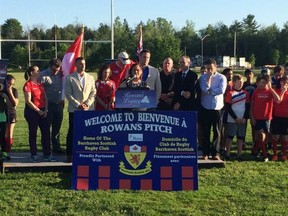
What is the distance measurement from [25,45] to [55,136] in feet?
246

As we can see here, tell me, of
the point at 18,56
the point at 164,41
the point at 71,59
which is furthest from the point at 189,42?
the point at 71,59

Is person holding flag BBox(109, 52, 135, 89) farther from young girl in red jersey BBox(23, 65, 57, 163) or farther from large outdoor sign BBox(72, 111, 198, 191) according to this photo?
large outdoor sign BBox(72, 111, 198, 191)

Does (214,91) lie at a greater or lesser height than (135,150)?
greater

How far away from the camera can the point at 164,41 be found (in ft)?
240

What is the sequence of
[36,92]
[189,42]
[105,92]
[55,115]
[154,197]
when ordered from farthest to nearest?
[189,42] < [55,115] < [105,92] < [36,92] < [154,197]

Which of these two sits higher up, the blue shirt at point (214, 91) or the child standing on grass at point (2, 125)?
the blue shirt at point (214, 91)

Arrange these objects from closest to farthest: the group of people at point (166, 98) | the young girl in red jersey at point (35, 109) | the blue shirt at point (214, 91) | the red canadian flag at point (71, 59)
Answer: the group of people at point (166, 98) → the young girl in red jersey at point (35, 109) → the blue shirt at point (214, 91) → the red canadian flag at point (71, 59)

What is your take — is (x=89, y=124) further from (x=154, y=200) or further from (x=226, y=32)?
(x=226, y=32)

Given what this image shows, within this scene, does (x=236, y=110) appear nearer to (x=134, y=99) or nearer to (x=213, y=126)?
(x=213, y=126)

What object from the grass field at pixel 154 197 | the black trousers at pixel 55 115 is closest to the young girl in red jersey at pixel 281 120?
the grass field at pixel 154 197

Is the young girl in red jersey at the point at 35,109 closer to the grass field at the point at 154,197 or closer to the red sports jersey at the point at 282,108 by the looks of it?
the grass field at the point at 154,197

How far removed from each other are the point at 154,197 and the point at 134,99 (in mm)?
1624

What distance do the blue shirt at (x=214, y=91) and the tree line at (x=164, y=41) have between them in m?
52.2

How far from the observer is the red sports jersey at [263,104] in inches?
359
